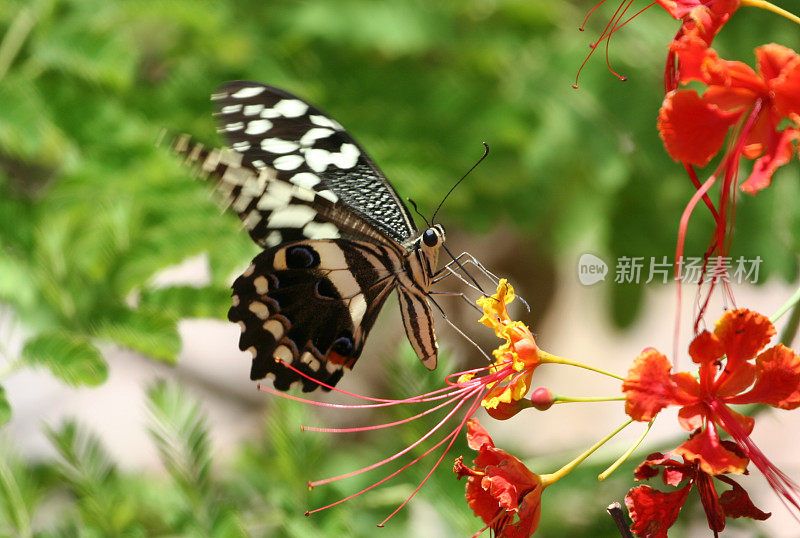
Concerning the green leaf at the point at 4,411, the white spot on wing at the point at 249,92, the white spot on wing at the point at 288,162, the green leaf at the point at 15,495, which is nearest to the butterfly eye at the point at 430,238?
the white spot on wing at the point at 288,162

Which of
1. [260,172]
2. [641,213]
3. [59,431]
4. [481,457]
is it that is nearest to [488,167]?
[641,213]

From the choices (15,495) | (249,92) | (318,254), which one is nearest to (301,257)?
(318,254)

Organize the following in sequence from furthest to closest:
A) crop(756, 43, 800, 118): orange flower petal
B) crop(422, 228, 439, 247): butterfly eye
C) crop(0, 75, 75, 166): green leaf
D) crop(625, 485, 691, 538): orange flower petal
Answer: crop(0, 75, 75, 166): green leaf → crop(422, 228, 439, 247): butterfly eye → crop(625, 485, 691, 538): orange flower petal → crop(756, 43, 800, 118): orange flower petal

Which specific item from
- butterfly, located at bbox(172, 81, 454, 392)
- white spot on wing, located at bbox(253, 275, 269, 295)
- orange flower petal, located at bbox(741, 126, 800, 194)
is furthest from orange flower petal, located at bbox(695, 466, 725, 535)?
white spot on wing, located at bbox(253, 275, 269, 295)

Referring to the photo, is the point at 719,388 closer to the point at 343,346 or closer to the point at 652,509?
the point at 652,509

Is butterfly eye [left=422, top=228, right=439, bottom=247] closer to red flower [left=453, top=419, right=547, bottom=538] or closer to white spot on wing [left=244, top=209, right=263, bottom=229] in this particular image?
white spot on wing [left=244, top=209, right=263, bottom=229]

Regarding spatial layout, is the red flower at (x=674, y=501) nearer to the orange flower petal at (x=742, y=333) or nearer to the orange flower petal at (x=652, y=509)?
the orange flower petal at (x=652, y=509)
